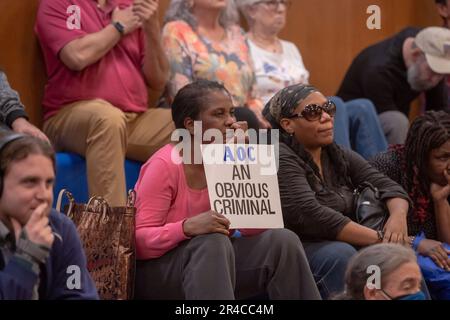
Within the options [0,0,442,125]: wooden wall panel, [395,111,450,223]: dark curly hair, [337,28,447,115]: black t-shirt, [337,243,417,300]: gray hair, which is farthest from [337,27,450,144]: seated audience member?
[337,243,417,300]: gray hair

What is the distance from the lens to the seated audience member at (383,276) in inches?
120

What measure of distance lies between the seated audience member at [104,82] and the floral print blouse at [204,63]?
0.13 m

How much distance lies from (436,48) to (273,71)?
896 mm

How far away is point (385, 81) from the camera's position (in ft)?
17.7

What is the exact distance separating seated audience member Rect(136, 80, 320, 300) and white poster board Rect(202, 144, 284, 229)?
0.22 feet

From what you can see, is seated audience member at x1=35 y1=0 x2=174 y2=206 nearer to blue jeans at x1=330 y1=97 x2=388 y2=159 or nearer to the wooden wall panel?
blue jeans at x1=330 y1=97 x2=388 y2=159

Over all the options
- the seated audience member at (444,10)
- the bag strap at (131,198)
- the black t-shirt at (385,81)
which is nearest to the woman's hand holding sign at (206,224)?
the bag strap at (131,198)

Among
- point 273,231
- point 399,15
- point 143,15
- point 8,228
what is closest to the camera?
point 8,228

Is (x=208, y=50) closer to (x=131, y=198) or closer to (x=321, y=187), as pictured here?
(x=321, y=187)

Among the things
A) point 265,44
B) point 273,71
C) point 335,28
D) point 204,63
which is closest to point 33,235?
point 204,63
